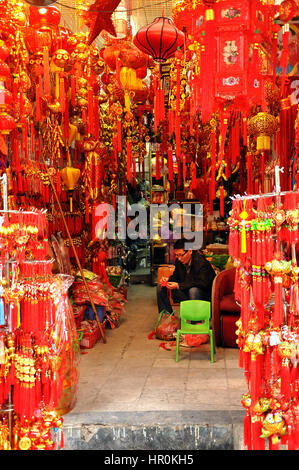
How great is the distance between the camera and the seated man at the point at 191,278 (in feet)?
15.5

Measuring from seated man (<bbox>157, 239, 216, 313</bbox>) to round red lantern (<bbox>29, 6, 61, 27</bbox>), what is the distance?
2600mm

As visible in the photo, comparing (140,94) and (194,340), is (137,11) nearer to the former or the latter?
(140,94)

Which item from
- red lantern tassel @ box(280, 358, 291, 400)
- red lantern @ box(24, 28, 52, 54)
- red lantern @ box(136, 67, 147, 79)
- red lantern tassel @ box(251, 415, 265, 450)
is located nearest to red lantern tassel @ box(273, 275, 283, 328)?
red lantern tassel @ box(280, 358, 291, 400)

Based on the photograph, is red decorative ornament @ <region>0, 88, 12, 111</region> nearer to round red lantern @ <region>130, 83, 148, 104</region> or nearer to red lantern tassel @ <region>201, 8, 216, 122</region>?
red lantern tassel @ <region>201, 8, 216, 122</region>

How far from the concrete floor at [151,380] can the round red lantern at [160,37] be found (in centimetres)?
257

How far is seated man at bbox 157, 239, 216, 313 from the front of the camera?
4.71 meters

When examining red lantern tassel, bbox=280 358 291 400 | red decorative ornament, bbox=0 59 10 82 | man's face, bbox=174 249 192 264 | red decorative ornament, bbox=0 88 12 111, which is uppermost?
red decorative ornament, bbox=0 59 10 82

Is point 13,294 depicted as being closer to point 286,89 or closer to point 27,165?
point 27,165

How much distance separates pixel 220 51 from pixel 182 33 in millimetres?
1085

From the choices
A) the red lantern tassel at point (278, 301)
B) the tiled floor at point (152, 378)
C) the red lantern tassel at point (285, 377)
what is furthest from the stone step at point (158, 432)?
the red lantern tassel at point (278, 301)

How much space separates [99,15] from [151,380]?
8.94 ft

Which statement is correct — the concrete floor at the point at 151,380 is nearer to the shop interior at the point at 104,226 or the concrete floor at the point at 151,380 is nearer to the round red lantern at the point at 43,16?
the shop interior at the point at 104,226
